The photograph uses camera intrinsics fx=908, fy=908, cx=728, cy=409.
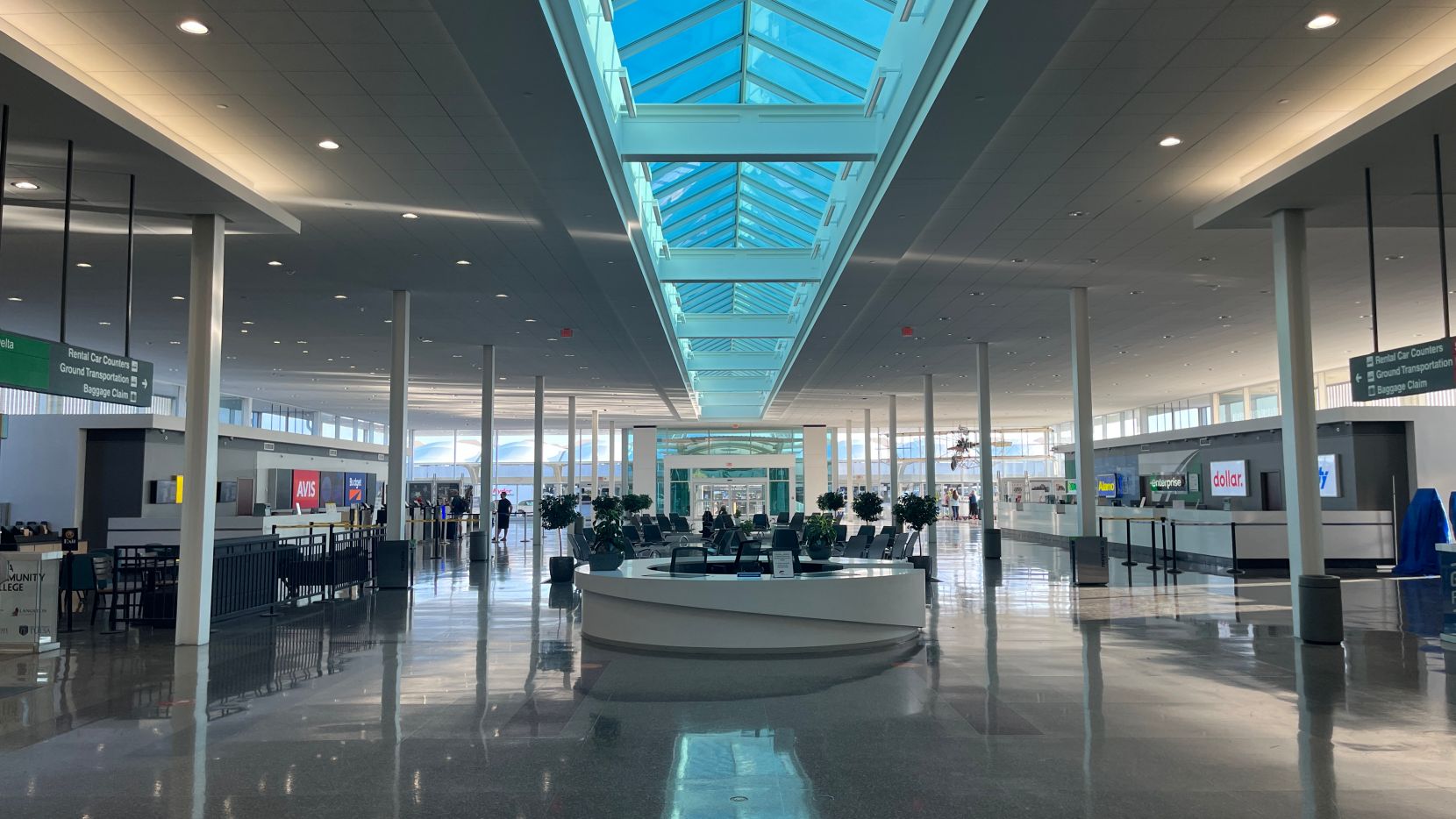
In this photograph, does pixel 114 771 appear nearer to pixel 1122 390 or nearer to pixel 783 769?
pixel 783 769

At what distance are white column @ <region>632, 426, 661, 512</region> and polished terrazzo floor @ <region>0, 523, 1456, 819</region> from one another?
111ft

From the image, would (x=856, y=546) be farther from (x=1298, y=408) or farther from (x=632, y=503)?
(x=632, y=503)

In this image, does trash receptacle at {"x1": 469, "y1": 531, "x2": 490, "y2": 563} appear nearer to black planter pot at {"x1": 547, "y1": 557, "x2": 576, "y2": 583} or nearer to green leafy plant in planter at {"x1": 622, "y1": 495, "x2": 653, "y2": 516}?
black planter pot at {"x1": 547, "y1": 557, "x2": 576, "y2": 583}

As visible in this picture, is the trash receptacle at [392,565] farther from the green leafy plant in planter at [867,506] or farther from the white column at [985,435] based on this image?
the white column at [985,435]

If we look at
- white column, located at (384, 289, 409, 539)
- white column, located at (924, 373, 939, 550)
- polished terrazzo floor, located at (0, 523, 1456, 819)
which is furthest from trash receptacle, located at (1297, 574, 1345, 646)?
white column, located at (924, 373, 939, 550)

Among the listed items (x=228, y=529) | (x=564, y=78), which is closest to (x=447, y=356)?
(x=228, y=529)

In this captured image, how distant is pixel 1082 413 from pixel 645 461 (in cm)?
3143

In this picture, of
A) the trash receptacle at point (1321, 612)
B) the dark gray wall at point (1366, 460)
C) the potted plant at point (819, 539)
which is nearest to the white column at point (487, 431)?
the potted plant at point (819, 539)

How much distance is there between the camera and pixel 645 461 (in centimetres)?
4459

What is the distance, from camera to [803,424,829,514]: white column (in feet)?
145

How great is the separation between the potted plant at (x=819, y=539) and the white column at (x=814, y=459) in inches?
1275

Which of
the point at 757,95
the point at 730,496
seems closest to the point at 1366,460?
the point at 757,95

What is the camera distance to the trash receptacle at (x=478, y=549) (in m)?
18.9

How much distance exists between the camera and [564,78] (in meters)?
6.83
